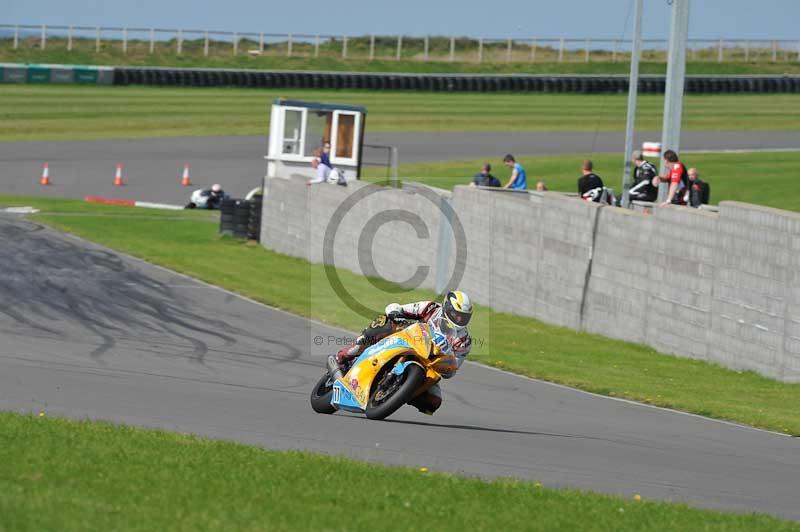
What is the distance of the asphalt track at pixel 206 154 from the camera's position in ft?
137

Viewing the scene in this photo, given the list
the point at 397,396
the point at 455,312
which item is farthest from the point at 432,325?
the point at 397,396

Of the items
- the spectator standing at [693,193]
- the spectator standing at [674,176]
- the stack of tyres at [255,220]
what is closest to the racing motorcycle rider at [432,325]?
the spectator standing at [674,176]

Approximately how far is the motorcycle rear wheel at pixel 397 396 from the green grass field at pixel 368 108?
42.5 meters

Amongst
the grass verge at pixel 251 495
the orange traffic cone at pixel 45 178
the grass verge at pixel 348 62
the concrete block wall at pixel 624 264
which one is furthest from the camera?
the grass verge at pixel 348 62

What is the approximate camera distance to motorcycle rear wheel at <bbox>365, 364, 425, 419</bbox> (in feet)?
35.4

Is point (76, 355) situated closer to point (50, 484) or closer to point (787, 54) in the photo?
point (50, 484)

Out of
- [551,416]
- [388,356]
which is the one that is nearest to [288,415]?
[388,356]

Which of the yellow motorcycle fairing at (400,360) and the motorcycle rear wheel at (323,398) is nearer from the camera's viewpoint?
the yellow motorcycle fairing at (400,360)

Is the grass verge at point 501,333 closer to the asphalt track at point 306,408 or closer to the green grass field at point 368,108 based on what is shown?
the asphalt track at point 306,408

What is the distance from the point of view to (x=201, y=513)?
23.4 ft

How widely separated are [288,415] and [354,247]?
1582 cm

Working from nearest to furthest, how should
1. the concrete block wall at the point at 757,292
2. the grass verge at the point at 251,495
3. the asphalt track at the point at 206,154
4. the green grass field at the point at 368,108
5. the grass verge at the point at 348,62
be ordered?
1. the grass verge at the point at 251,495
2. the concrete block wall at the point at 757,292
3. the asphalt track at the point at 206,154
4. the green grass field at the point at 368,108
5. the grass verge at the point at 348,62

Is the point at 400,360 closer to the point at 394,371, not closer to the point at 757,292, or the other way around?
the point at 394,371

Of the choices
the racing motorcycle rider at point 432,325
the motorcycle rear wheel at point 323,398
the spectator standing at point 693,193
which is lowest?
the motorcycle rear wheel at point 323,398
